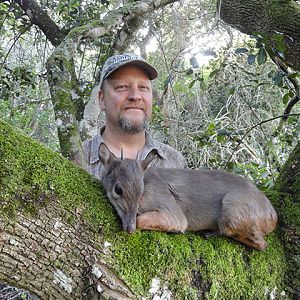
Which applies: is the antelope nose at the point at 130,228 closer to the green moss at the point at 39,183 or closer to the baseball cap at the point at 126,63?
the green moss at the point at 39,183

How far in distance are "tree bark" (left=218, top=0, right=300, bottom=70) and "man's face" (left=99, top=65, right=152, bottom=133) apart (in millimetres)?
1114

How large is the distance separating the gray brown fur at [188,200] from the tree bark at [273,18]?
1.35 meters

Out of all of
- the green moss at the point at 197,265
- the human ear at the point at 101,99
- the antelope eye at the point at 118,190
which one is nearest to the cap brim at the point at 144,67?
the human ear at the point at 101,99

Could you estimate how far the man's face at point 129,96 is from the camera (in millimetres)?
4719

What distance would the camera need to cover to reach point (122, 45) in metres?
6.06

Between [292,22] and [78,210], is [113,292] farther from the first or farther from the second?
[292,22]

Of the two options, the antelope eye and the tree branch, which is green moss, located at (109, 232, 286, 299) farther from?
the tree branch

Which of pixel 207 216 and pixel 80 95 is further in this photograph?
pixel 80 95

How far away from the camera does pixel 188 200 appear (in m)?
3.63

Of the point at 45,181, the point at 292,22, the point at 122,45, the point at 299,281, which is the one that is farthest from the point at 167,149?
the point at 45,181

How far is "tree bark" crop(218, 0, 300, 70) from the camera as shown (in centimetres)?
411

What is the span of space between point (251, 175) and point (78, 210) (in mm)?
5347

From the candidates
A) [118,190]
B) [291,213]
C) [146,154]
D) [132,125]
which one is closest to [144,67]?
[132,125]

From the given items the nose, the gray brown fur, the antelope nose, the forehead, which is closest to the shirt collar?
the nose
